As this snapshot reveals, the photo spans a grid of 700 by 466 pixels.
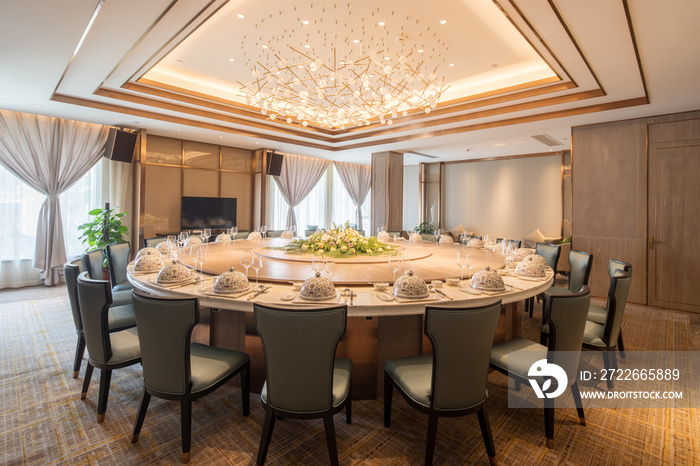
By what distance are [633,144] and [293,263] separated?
17.8 feet

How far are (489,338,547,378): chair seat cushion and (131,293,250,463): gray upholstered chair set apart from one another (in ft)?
5.78

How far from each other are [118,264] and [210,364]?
260 cm

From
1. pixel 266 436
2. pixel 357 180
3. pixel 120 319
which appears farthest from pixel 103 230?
pixel 357 180

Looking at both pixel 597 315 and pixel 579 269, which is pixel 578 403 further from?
pixel 579 269

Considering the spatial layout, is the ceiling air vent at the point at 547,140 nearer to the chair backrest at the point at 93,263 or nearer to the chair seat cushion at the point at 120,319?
the chair seat cushion at the point at 120,319

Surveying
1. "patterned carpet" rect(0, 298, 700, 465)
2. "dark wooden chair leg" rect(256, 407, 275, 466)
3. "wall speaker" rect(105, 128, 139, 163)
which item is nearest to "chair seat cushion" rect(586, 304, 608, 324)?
"patterned carpet" rect(0, 298, 700, 465)

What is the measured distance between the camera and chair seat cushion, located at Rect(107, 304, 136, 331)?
2.76m

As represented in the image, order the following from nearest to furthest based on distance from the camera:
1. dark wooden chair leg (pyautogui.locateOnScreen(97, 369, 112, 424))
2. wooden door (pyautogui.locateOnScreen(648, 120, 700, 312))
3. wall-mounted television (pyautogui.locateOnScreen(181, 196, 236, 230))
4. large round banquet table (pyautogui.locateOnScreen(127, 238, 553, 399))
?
large round banquet table (pyautogui.locateOnScreen(127, 238, 553, 399)) < dark wooden chair leg (pyautogui.locateOnScreen(97, 369, 112, 424)) < wooden door (pyautogui.locateOnScreen(648, 120, 700, 312)) < wall-mounted television (pyautogui.locateOnScreen(181, 196, 236, 230))

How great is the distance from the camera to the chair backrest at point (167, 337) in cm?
185

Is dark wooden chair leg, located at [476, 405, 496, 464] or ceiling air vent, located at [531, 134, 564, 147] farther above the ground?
ceiling air vent, located at [531, 134, 564, 147]

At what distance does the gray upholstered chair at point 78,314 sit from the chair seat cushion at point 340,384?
1.56 m

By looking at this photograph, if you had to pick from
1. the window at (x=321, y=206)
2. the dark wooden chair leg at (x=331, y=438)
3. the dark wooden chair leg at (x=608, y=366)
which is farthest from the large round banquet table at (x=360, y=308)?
the window at (x=321, y=206)

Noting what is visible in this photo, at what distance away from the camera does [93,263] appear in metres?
3.34

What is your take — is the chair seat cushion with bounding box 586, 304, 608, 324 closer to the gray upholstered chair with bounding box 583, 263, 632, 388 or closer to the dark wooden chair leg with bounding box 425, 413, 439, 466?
the gray upholstered chair with bounding box 583, 263, 632, 388
